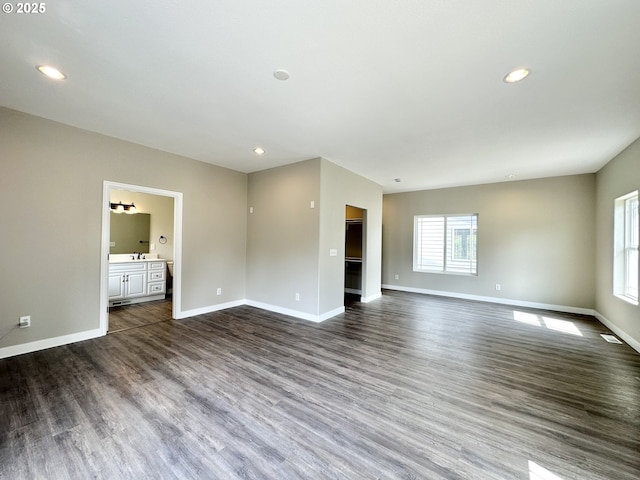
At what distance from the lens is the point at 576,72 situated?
2045 millimetres

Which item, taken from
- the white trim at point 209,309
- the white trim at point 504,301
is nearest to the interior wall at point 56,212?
the white trim at point 209,309

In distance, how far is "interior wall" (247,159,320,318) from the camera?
172 inches

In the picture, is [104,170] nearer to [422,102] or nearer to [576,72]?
[422,102]

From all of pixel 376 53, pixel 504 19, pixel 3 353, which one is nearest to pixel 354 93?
pixel 376 53

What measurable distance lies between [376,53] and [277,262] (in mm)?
3692

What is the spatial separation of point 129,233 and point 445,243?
25.6 feet

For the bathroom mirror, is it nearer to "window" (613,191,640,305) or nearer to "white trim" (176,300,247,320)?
"white trim" (176,300,247,320)

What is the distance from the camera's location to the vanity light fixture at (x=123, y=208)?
18.5ft

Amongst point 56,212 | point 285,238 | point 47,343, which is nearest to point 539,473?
point 285,238

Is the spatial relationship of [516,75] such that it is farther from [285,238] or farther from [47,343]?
[47,343]

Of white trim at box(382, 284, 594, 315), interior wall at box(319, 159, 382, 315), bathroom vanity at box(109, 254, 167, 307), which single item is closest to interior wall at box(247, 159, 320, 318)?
interior wall at box(319, 159, 382, 315)

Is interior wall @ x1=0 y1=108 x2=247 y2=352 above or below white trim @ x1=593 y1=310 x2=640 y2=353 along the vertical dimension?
above

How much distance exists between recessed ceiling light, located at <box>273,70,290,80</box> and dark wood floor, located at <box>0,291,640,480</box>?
2.77 meters

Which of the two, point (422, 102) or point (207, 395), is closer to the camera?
point (207, 395)
